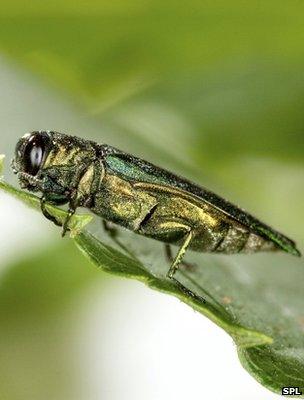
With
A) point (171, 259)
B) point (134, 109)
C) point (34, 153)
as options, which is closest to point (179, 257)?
point (171, 259)

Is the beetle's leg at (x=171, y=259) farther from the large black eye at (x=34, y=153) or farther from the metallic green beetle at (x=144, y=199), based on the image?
the large black eye at (x=34, y=153)

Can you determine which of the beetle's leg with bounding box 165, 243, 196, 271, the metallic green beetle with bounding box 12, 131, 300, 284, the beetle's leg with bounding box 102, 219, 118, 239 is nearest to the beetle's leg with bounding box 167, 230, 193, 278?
the metallic green beetle with bounding box 12, 131, 300, 284

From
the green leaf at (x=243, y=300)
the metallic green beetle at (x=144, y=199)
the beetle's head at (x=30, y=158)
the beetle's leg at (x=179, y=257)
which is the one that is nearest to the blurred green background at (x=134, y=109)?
the beetle's head at (x=30, y=158)

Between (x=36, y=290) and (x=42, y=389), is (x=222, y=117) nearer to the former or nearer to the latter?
(x=36, y=290)

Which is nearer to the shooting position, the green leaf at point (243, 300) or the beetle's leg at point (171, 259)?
the green leaf at point (243, 300)

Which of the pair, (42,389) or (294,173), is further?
(42,389)

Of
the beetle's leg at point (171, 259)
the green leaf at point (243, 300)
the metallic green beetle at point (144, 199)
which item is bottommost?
the green leaf at point (243, 300)

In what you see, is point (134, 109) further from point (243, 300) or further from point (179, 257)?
point (243, 300)

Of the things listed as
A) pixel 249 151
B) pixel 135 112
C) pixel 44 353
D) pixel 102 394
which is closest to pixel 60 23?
pixel 135 112
